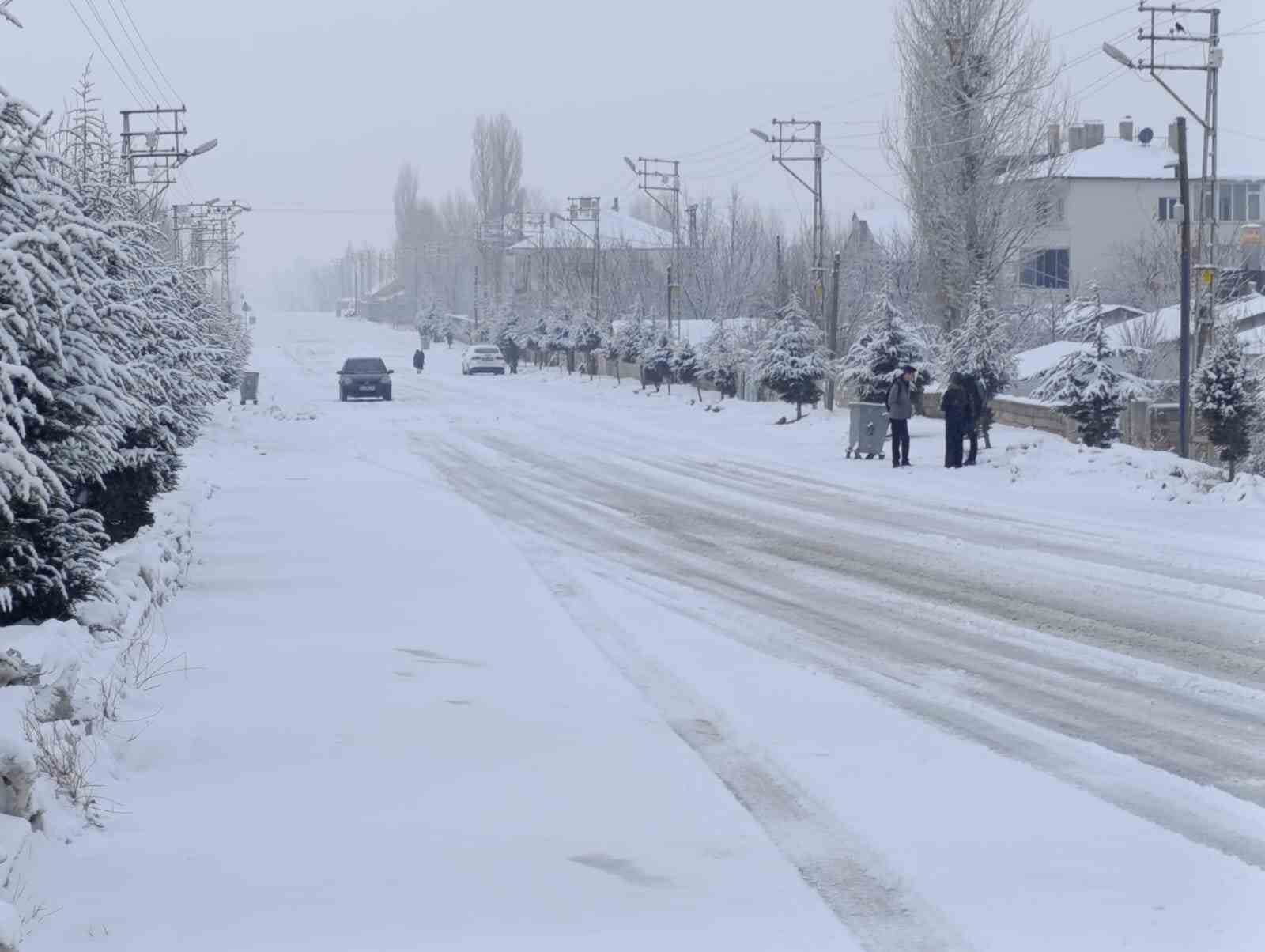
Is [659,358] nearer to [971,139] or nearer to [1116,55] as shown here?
[971,139]

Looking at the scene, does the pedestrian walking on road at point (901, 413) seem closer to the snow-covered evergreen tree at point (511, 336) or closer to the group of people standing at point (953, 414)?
the group of people standing at point (953, 414)

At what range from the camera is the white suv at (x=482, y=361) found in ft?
239

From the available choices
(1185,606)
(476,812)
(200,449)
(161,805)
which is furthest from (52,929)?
(200,449)

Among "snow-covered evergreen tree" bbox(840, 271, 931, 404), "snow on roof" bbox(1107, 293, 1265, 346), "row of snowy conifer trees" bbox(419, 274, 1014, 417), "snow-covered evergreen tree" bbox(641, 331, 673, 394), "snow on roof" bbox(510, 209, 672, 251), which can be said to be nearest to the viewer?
"row of snowy conifer trees" bbox(419, 274, 1014, 417)

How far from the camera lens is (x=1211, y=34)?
3170 centimetres

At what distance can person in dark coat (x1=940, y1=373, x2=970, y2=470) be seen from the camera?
79.6ft

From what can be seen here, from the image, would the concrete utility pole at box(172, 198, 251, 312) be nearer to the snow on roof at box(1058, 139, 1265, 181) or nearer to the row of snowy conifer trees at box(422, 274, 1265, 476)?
the row of snowy conifer trees at box(422, 274, 1265, 476)

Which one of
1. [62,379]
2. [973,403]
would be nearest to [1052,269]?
[973,403]

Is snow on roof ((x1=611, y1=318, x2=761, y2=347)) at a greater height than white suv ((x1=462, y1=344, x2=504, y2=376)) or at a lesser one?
greater

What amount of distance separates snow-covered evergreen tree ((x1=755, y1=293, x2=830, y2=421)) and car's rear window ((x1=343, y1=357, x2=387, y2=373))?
17774 millimetres

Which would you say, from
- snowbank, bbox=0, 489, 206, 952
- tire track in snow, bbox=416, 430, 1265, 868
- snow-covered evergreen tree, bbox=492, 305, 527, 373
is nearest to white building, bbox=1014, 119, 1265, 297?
snow-covered evergreen tree, bbox=492, 305, 527, 373

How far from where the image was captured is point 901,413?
2492 cm

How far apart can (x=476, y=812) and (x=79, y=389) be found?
14.3 feet

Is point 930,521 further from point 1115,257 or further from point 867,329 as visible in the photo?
point 1115,257
